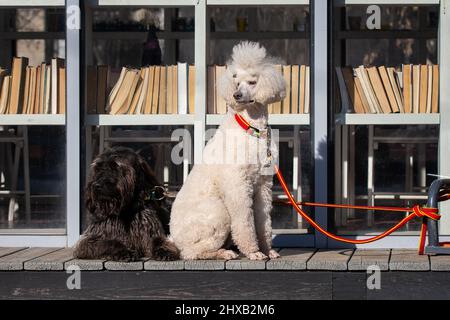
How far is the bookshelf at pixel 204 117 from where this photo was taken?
6699mm

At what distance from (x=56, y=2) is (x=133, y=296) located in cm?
219

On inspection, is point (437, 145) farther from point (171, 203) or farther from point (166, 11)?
point (166, 11)

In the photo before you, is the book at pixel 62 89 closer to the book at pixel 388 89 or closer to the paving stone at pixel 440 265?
the book at pixel 388 89

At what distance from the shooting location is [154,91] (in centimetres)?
704

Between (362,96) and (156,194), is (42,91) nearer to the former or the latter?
(156,194)

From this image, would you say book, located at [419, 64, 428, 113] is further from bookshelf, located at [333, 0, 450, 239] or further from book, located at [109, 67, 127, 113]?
book, located at [109, 67, 127, 113]

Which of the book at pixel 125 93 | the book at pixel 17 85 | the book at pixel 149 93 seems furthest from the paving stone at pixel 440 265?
the book at pixel 17 85

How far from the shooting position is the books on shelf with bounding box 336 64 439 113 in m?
6.87

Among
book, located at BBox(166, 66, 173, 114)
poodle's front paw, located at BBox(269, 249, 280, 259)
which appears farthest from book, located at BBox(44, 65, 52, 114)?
poodle's front paw, located at BBox(269, 249, 280, 259)

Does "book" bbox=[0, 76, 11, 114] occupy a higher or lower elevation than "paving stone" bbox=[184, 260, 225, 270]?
higher

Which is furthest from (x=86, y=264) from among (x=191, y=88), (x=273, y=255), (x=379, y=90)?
(x=379, y=90)
